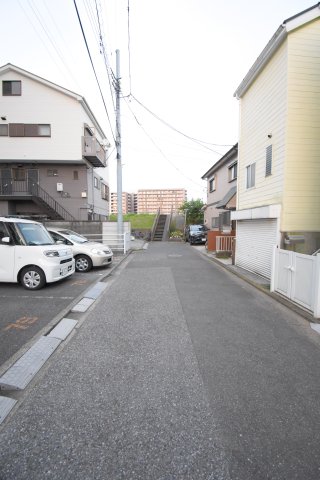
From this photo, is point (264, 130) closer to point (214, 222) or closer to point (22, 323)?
point (22, 323)

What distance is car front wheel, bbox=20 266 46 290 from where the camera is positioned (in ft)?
21.0

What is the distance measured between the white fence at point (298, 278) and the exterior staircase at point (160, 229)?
19.2m

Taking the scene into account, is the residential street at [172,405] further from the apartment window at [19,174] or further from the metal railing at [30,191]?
the apartment window at [19,174]

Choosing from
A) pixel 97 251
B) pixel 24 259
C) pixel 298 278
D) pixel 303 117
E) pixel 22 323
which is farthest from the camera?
pixel 97 251

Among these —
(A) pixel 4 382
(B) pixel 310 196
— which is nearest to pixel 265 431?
(A) pixel 4 382

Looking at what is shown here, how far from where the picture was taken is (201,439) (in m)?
2.07

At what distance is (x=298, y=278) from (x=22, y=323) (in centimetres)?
543

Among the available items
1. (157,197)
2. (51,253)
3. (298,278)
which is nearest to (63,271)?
(51,253)

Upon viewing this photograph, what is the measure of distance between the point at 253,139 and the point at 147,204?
11650cm

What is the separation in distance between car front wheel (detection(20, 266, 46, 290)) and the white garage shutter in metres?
6.44

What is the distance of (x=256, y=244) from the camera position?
349 inches

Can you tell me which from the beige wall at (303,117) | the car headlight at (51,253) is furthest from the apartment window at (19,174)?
the beige wall at (303,117)

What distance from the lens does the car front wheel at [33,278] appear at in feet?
21.0

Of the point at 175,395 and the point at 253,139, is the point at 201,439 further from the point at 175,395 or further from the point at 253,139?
the point at 253,139
